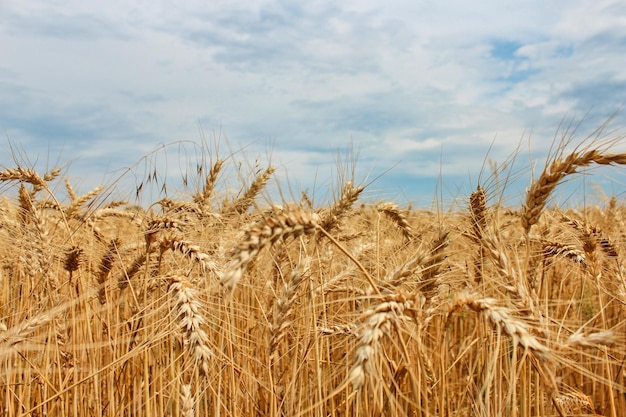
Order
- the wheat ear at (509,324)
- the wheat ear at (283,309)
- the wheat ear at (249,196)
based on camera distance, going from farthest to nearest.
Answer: the wheat ear at (249,196)
the wheat ear at (283,309)
the wheat ear at (509,324)

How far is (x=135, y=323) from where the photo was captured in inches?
101

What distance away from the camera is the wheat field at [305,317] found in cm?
165

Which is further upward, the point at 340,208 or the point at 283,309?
the point at 340,208

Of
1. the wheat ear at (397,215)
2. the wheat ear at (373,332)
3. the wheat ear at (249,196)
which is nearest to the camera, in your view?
the wheat ear at (373,332)

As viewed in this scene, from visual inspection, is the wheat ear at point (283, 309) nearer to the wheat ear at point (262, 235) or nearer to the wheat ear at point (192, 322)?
the wheat ear at point (192, 322)

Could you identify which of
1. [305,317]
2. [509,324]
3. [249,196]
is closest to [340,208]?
[305,317]

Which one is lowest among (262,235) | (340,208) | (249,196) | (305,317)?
(305,317)

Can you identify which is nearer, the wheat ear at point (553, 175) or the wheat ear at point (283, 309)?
the wheat ear at point (553, 175)

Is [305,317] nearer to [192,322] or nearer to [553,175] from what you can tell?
[192,322]

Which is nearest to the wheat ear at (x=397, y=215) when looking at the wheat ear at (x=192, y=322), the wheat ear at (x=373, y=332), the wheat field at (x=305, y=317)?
the wheat field at (x=305, y=317)

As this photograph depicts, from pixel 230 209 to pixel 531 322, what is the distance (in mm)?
2285

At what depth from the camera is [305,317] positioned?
2.43m

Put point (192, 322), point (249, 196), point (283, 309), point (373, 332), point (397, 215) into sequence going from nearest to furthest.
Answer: point (373, 332) → point (192, 322) → point (283, 309) → point (397, 215) → point (249, 196)

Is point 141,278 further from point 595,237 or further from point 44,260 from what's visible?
point 595,237
